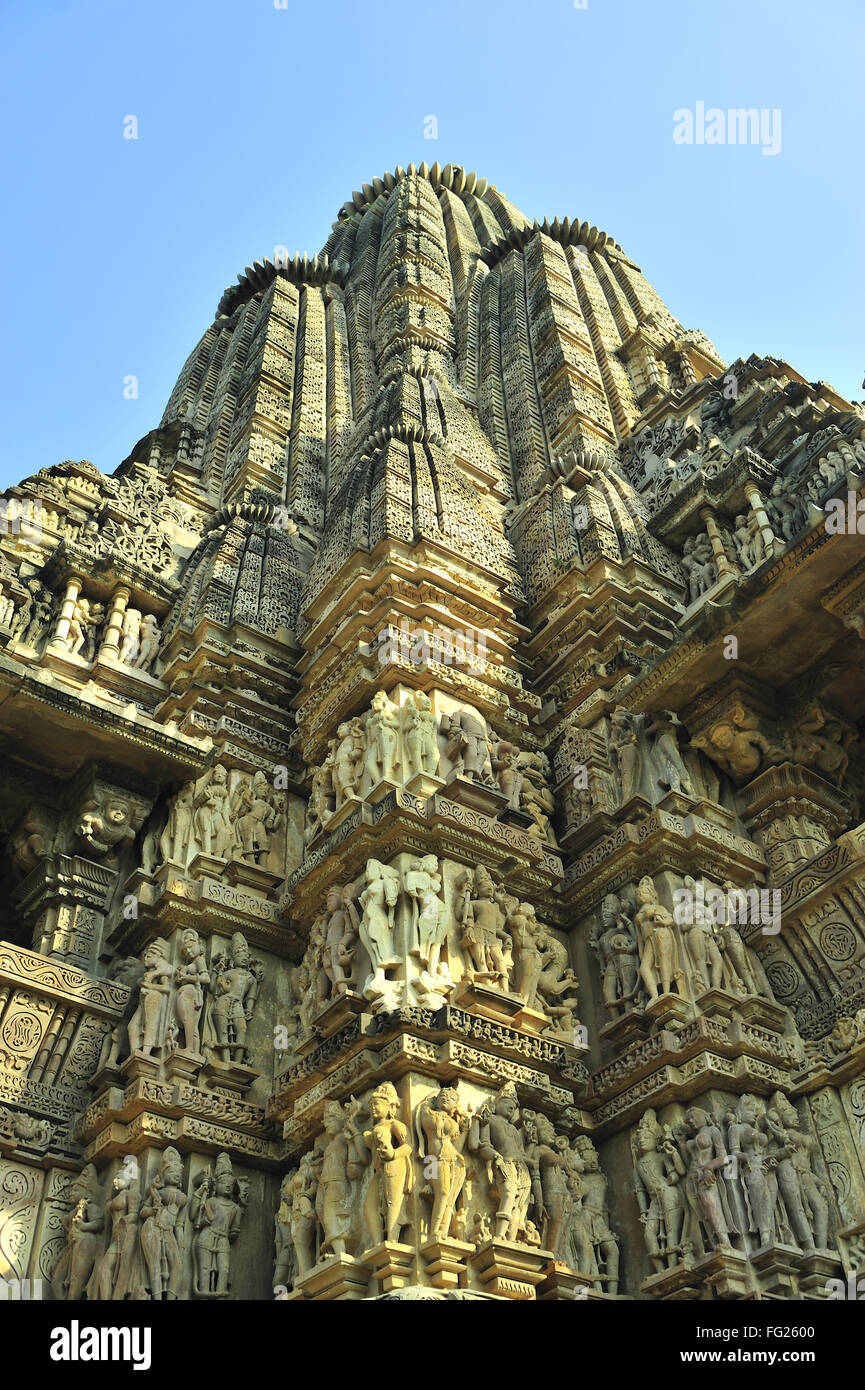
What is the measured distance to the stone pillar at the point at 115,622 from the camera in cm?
1566

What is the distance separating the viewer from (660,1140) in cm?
994

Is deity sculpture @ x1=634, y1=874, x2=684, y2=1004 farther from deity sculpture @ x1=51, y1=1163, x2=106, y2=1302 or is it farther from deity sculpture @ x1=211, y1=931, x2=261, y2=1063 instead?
deity sculpture @ x1=51, y1=1163, x2=106, y2=1302

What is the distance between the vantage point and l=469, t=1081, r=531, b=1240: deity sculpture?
8938 millimetres

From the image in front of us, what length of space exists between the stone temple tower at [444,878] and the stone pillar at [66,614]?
0.06m

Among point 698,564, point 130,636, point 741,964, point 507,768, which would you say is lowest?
→ point 741,964

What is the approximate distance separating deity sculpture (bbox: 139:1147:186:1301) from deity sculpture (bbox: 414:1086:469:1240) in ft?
7.24

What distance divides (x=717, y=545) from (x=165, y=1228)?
34.1ft

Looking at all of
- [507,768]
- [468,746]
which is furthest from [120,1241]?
[507,768]

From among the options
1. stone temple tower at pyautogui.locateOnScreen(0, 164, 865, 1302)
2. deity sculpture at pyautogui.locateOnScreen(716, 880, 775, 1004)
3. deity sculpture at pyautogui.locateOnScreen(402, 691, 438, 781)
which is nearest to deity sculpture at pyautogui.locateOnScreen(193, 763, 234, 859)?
stone temple tower at pyautogui.locateOnScreen(0, 164, 865, 1302)

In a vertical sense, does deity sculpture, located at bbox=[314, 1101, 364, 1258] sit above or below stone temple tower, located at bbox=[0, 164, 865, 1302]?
below

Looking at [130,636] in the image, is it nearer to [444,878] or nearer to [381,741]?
[381,741]

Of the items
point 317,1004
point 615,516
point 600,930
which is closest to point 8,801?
point 317,1004

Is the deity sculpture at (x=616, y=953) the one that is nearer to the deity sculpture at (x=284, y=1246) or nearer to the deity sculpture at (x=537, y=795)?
the deity sculpture at (x=537, y=795)

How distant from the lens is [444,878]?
11.3 metres
